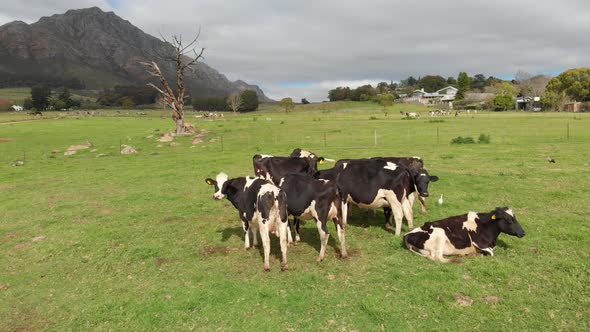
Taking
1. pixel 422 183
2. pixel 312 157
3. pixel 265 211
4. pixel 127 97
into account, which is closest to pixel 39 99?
pixel 127 97

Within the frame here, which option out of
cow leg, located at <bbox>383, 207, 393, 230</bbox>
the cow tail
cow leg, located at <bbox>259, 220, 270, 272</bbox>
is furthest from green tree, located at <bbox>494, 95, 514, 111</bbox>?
cow leg, located at <bbox>259, 220, 270, 272</bbox>

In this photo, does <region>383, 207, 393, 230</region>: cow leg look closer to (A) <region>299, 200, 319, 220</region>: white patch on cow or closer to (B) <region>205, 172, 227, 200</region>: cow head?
(A) <region>299, 200, 319, 220</region>: white patch on cow

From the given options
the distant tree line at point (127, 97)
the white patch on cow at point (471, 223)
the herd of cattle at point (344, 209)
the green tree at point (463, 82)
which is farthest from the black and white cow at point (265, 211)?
the distant tree line at point (127, 97)

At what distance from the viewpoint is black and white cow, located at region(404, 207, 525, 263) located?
28.6ft

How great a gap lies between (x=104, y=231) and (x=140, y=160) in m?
17.2

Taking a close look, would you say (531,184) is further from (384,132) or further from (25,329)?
(384,132)

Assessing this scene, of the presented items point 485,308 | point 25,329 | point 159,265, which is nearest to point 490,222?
point 485,308

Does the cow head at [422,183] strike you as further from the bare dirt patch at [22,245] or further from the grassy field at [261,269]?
the bare dirt patch at [22,245]

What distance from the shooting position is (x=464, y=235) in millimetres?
8836

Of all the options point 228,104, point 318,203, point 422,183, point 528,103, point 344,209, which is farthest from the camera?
point 228,104

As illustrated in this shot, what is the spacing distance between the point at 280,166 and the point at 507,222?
730 centimetres

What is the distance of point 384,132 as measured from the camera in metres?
41.2

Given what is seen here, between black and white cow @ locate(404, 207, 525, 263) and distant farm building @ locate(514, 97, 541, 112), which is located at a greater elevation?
distant farm building @ locate(514, 97, 541, 112)

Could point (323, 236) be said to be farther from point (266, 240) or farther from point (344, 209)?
point (344, 209)
